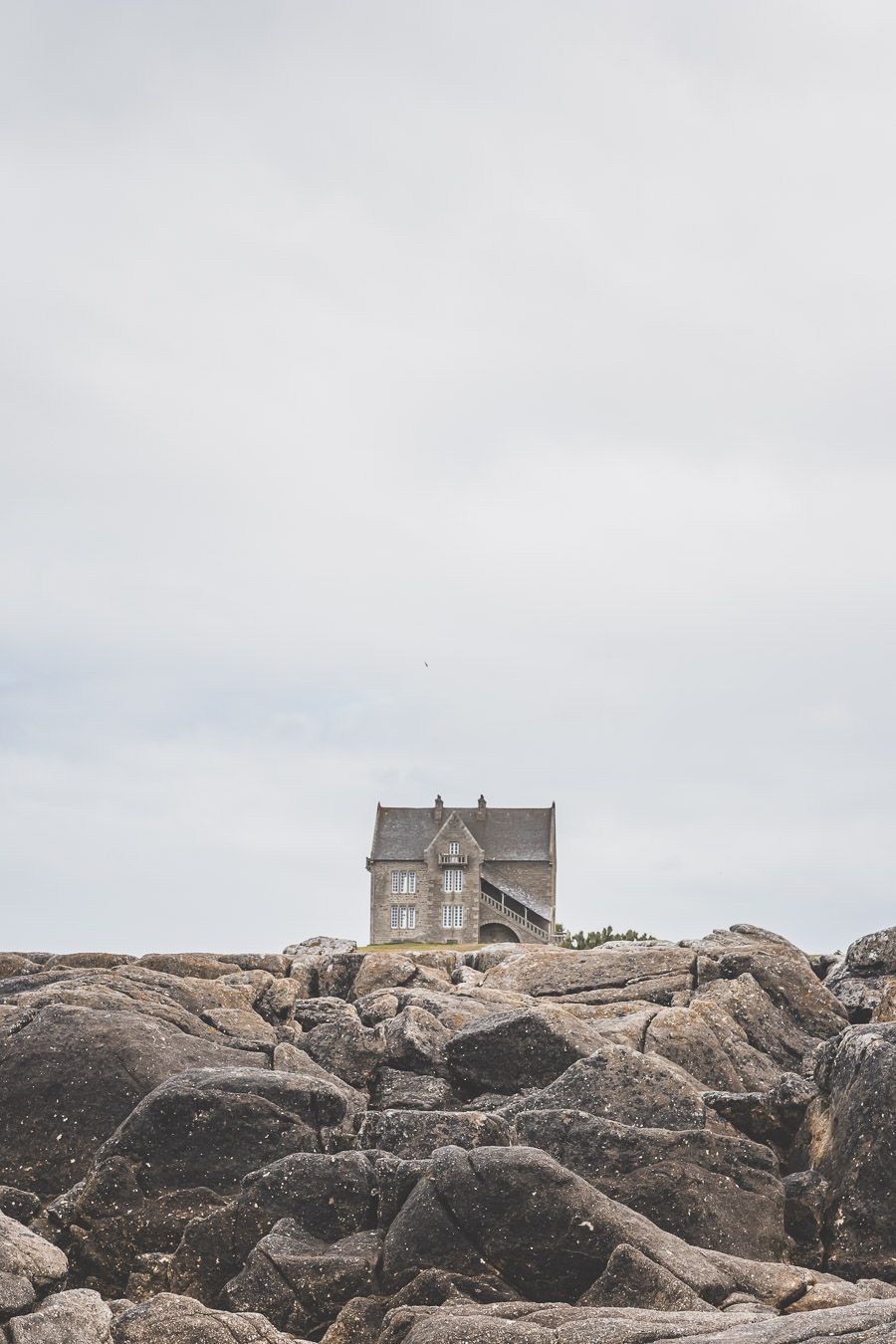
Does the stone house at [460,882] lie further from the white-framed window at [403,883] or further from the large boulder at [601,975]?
the large boulder at [601,975]

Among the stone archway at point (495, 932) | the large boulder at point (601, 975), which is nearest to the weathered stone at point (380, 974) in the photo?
the large boulder at point (601, 975)

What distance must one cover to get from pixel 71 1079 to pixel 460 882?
93824mm

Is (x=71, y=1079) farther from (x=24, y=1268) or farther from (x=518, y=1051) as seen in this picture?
(x=518, y=1051)

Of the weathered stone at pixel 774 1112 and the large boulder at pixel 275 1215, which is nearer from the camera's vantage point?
the large boulder at pixel 275 1215

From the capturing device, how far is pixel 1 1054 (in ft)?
78.1

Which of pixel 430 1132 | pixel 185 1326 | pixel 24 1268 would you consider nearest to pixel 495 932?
pixel 430 1132

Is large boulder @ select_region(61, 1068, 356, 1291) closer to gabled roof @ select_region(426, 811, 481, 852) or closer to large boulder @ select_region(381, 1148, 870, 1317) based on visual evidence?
large boulder @ select_region(381, 1148, 870, 1317)

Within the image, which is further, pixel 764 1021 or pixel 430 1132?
pixel 764 1021

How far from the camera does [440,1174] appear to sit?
17.0 metres

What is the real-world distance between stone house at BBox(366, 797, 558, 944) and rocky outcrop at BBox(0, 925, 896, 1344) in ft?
280

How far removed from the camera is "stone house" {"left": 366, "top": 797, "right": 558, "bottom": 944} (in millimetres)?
115375

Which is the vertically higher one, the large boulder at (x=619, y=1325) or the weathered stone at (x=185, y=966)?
the weathered stone at (x=185, y=966)

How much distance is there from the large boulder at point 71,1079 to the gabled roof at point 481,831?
92419mm

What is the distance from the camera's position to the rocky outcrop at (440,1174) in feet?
49.5
